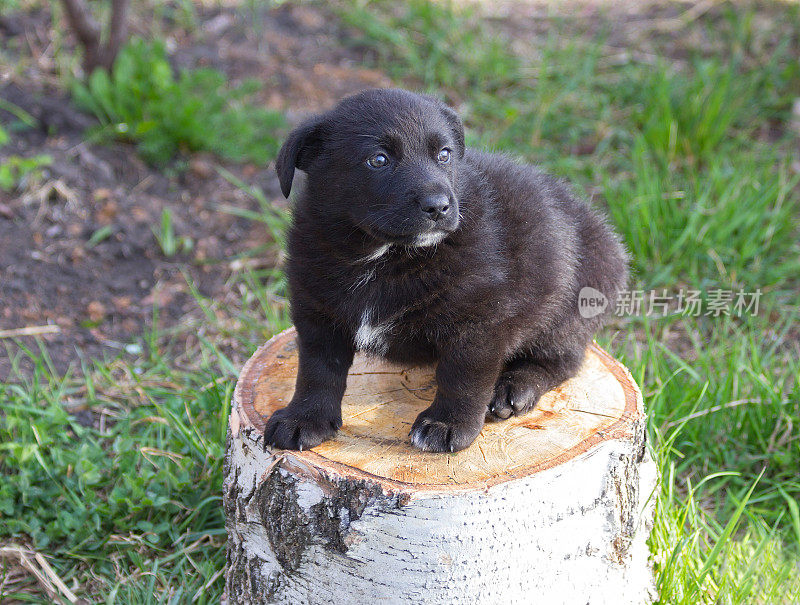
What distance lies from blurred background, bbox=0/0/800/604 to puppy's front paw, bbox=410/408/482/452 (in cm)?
84

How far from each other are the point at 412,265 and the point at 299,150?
1.61 ft

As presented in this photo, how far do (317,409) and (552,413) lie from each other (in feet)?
2.50

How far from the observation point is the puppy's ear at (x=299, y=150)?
244cm

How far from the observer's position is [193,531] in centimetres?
315

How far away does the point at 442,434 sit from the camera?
7.99ft

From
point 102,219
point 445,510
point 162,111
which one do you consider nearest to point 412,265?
point 445,510

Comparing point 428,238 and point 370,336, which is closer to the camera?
point 428,238

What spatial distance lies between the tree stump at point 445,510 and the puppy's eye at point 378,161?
82 centimetres

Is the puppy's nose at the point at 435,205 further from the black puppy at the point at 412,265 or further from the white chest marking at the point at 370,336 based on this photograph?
the white chest marking at the point at 370,336

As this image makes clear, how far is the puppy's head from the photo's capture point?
2.31 m

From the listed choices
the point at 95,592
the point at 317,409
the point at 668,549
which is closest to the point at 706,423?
the point at 668,549

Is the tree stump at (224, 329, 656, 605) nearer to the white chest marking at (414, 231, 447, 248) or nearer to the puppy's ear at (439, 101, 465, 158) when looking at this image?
the white chest marking at (414, 231, 447, 248)

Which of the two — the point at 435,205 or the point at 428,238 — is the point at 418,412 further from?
the point at 435,205

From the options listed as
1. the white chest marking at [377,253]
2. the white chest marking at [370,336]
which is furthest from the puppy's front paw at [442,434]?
the white chest marking at [377,253]
